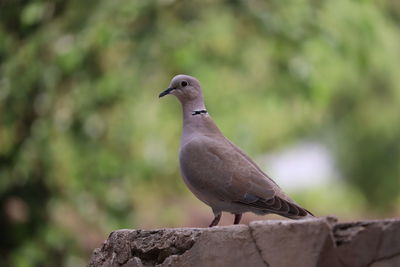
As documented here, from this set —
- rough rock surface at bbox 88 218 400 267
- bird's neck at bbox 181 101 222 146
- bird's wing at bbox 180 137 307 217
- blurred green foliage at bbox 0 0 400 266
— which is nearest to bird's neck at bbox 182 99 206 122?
bird's neck at bbox 181 101 222 146

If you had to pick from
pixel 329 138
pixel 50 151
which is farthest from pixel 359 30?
pixel 329 138

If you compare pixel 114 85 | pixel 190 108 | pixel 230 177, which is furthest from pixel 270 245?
Result: pixel 114 85

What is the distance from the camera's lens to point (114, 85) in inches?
308

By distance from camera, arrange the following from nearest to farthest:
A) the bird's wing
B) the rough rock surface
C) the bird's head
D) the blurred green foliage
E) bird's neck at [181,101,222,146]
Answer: the rough rock surface < the bird's wing < bird's neck at [181,101,222,146] < the bird's head < the blurred green foliage

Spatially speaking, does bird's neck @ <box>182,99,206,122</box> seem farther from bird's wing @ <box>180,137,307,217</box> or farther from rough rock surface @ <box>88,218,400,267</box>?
rough rock surface @ <box>88,218,400,267</box>

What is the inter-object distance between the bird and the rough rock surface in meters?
0.39

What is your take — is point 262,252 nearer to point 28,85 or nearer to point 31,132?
point 28,85

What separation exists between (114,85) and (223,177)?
400 cm

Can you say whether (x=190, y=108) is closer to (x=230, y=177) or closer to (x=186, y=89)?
(x=186, y=89)

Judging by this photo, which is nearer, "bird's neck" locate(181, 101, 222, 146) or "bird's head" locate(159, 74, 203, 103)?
"bird's neck" locate(181, 101, 222, 146)

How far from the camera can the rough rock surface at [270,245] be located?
3.02 meters

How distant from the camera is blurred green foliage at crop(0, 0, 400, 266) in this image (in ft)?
25.9

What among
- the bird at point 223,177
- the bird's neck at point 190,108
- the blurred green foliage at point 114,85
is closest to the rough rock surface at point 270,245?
the bird at point 223,177

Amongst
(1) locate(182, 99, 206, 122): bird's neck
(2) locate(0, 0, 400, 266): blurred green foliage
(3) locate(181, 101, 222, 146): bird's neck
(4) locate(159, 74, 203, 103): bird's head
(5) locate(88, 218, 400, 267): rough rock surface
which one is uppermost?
(2) locate(0, 0, 400, 266): blurred green foliage
